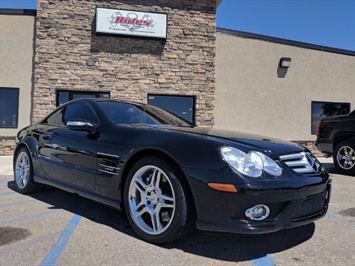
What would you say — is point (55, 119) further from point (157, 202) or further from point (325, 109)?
point (325, 109)

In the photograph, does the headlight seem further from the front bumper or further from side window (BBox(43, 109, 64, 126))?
side window (BBox(43, 109, 64, 126))

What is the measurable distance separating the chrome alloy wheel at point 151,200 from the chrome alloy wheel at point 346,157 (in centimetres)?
590

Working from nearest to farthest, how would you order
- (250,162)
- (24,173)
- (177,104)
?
(250,162)
(24,173)
(177,104)

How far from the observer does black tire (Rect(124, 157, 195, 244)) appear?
2.76 meters

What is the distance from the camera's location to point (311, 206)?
289cm

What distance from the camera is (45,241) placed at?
9.96 feet

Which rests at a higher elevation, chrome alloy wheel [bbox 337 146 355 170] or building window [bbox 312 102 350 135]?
building window [bbox 312 102 350 135]

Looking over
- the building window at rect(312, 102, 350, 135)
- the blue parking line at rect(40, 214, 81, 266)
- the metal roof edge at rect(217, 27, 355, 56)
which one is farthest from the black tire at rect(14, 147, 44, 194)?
the building window at rect(312, 102, 350, 135)

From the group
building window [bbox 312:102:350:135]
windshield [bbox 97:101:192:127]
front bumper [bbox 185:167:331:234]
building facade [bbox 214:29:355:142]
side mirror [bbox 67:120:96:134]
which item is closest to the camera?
front bumper [bbox 185:167:331:234]

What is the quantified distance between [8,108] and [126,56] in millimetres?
4250

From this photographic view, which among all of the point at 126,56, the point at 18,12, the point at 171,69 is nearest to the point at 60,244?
the point at 126,56

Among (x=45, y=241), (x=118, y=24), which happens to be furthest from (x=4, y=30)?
(x=45, y=241)

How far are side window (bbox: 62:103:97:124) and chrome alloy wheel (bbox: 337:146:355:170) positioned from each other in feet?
19.7

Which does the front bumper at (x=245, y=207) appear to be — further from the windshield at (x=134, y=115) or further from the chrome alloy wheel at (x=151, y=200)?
the windshield at (x=134, y=115)
